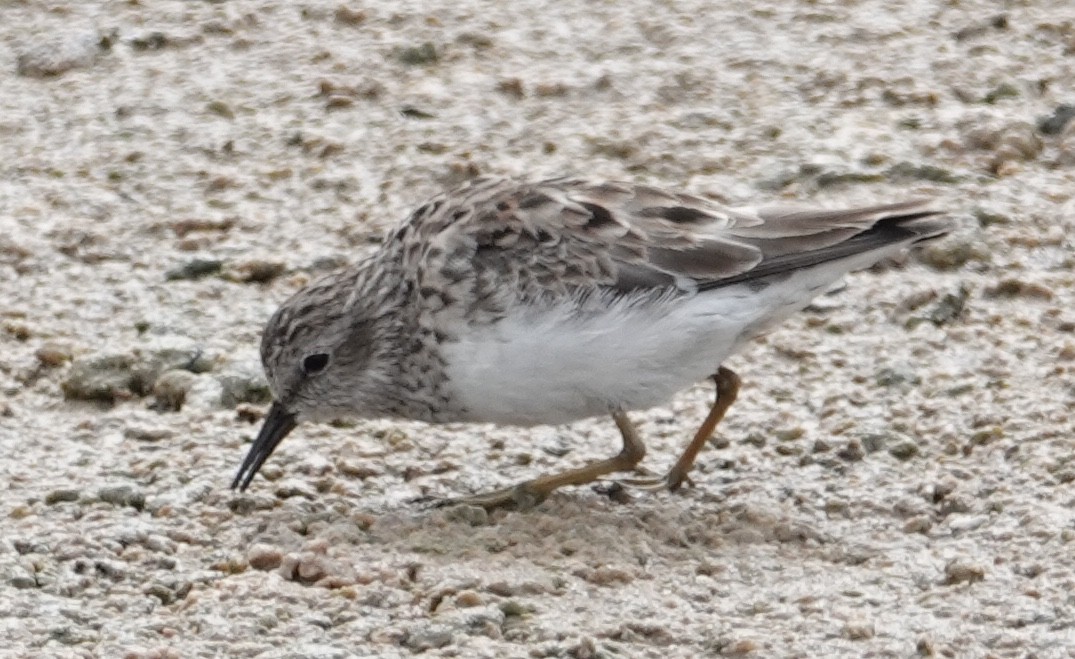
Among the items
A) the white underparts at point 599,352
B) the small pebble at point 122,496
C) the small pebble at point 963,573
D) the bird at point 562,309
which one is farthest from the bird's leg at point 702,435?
the small pebble at point 122,496

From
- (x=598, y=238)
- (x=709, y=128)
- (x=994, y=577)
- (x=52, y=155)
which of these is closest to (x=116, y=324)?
(x=52, y=155)

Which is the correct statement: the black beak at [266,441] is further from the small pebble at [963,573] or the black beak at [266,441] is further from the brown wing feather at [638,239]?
the small pebble at [963,573]

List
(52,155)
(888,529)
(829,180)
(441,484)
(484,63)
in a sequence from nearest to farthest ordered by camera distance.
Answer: (888,529)
(441,484)
(829,180)
(52,155)
(484,63)

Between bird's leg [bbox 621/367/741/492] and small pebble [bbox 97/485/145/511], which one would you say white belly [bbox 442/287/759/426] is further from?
small pebble [bbox 97/485/145/511]

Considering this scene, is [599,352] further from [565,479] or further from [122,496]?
[122,496]

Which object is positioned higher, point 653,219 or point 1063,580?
point 653,219

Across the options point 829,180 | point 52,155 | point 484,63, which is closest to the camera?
point 829,180

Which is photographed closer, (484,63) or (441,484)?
(441,484)

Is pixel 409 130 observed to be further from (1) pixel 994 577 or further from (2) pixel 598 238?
(1) pixel 994 577

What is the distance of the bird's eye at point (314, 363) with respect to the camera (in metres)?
6.10

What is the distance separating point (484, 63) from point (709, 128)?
1.17m

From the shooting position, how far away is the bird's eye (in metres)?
6.10

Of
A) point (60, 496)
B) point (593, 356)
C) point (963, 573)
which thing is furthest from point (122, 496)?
point (963, 573)

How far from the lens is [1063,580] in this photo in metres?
5.21
